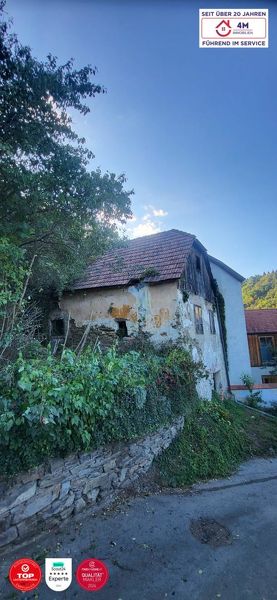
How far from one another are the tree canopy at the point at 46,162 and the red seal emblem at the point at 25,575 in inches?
180

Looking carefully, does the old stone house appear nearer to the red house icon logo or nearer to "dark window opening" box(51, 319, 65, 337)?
"dark window opening" box(51, 319, 65, 337)

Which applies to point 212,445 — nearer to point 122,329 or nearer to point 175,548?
point 175,548

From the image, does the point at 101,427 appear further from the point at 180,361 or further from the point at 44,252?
the point at 44,252

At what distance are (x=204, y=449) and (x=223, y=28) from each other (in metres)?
7.49

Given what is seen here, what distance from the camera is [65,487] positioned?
12.4ft

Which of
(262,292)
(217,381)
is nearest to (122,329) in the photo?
(217,381)

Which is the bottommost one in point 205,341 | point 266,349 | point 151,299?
point 266,349

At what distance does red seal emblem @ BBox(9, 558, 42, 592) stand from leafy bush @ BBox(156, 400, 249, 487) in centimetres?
312

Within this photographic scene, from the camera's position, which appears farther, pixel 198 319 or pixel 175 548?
pixel 198 319

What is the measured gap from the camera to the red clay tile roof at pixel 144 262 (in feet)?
29.0

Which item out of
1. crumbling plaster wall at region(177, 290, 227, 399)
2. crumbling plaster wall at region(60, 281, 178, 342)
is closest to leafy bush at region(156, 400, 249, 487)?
crumbling plaster wall at region(177, 290, 227, 399)

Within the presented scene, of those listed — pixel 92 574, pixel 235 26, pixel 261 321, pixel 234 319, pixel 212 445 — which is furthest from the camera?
pixel 261 321

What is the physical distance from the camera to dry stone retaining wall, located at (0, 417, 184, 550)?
317 cm

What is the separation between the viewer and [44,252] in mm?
7191
